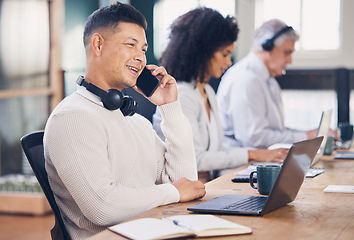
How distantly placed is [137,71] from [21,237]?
2.38m

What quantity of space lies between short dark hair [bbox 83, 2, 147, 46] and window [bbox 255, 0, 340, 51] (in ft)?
14.7

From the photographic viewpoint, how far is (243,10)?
20.6ft

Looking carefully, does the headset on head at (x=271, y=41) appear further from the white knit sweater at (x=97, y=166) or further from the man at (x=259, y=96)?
the white knit sweater at (x=97, y=166)

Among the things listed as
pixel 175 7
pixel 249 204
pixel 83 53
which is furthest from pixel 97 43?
pixel 175 7

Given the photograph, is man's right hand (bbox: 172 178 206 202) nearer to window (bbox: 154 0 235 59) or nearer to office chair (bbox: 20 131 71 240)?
office chair (bbox: 20 131 71 240)

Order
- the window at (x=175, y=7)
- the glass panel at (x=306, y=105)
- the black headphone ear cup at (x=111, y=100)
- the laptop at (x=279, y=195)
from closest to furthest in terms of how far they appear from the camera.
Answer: the laptop at (x=279, y=195)
the black headphone ear cup at (x=111, y=100)
the glass panel at (x=306, y=105)
the window at (x=175, y=7)

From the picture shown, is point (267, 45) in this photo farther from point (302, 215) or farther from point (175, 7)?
point (175, 7)

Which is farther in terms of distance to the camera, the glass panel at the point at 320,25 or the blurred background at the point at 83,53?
the glass panel at the point at 320,25

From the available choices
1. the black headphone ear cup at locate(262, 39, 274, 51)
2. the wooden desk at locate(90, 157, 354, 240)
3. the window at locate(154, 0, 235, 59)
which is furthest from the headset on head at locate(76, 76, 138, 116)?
the window at locate(154, 0, 235, 59)

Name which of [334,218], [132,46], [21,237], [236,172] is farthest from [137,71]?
[21,237]

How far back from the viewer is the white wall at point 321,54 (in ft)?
19.6

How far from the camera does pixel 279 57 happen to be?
3908 mm

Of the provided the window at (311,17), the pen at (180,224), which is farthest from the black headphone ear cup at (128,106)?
the window at (311,17)

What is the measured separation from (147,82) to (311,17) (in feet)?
14.6
